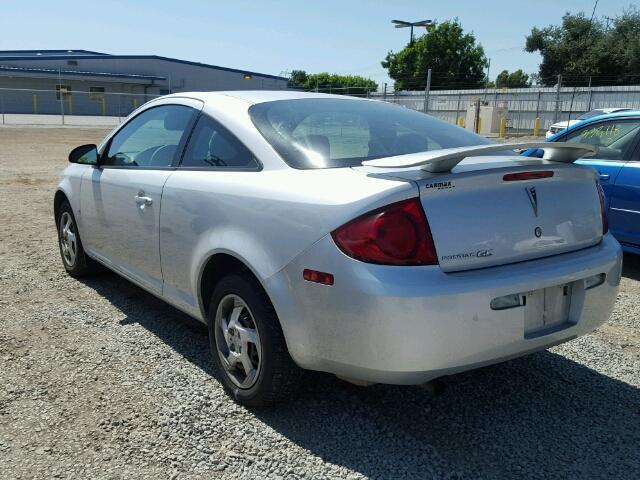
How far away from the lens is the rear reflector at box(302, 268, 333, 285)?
2.39 meters

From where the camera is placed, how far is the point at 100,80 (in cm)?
5138

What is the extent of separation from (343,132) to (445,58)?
67.7 metres

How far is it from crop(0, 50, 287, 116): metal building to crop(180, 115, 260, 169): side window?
44741mm

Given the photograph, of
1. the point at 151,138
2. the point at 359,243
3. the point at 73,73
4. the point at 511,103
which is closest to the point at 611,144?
the point at 151,138

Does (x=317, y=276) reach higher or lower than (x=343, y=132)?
lower

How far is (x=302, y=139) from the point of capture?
298cm

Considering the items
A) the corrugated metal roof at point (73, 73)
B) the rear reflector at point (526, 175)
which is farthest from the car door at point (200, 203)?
the corrugated metal roof at point (73, 73)

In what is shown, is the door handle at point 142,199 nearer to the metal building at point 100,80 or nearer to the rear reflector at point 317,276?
the rear reflector at point 317,276

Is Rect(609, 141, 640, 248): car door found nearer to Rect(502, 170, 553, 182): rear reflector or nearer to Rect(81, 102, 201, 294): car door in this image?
Rect(502, 170, 553, 182): rear reflector

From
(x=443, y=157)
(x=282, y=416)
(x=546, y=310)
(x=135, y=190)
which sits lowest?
(x=282, y=416)

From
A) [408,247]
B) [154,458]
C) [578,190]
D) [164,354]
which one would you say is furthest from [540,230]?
[164,354]

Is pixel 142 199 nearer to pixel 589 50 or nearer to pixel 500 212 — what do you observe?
pixel 500 212

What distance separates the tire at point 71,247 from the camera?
490 cm

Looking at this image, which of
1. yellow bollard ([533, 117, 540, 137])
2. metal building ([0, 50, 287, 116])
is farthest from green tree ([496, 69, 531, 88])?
yellow bollard ([533, 117, 540, 137])
